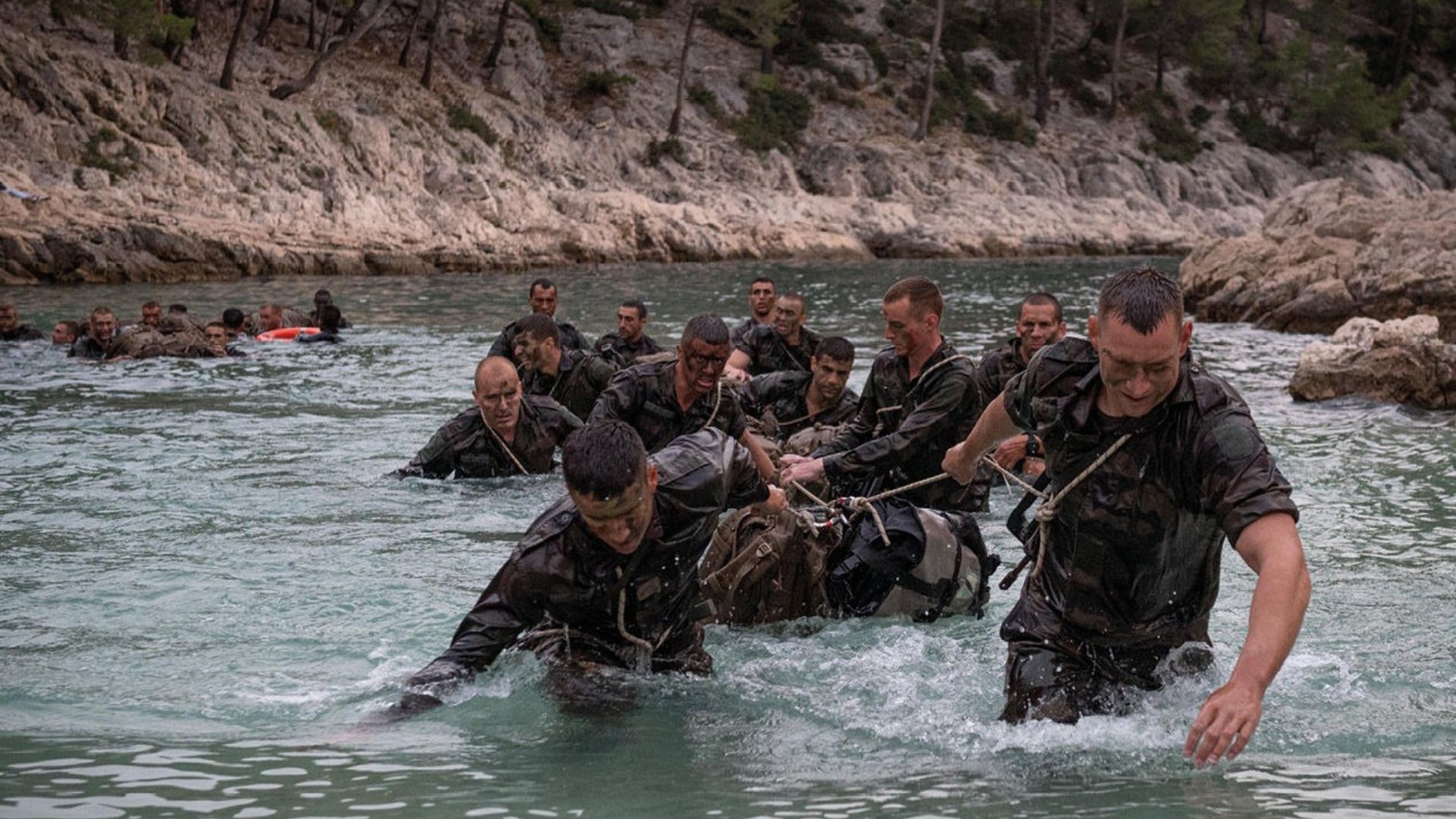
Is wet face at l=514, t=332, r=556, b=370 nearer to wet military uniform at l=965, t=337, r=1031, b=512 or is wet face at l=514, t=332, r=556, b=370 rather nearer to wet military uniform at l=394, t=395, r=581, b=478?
wet military uniform at l=394, t=395, r=581, b=478

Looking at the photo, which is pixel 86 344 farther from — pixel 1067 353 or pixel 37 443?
pixel 1067 353

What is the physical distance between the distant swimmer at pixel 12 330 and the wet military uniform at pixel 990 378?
45.4 ft

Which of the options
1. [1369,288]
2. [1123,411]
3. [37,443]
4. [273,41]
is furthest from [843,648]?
[273,41]

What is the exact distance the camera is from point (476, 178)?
139 feet

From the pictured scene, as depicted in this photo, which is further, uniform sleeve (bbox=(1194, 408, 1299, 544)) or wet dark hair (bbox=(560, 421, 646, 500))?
wet dark hair (bbox=(560, 421, 646, 500))

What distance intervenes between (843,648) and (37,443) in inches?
340

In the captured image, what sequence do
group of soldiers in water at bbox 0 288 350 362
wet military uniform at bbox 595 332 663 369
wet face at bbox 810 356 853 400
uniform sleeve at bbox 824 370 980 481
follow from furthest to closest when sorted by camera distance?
1. group of soldiers in water at bbox 0 288 350 362
2. wet military uniform at bbox 595 332 663 369
3. wet face at bbox 810 356 853 400
4. uniform sleeve at bbox 824 370 980 481

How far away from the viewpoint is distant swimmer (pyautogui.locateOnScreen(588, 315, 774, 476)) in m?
8.49

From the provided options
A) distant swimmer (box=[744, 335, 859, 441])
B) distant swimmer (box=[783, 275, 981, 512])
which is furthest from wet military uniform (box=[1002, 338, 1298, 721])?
distant swimmer (box=[744, 335, 859, 441])

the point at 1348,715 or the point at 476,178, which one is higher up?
the point at 476,178

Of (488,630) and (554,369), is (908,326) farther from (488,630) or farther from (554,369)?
(488,630)

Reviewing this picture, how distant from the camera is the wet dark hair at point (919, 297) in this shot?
8.69 m

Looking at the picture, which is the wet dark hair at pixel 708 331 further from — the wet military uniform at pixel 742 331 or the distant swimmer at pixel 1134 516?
the wet military uniform at pixel 742 331

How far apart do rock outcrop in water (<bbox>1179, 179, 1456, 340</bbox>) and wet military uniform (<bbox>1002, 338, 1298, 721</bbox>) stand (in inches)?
699
